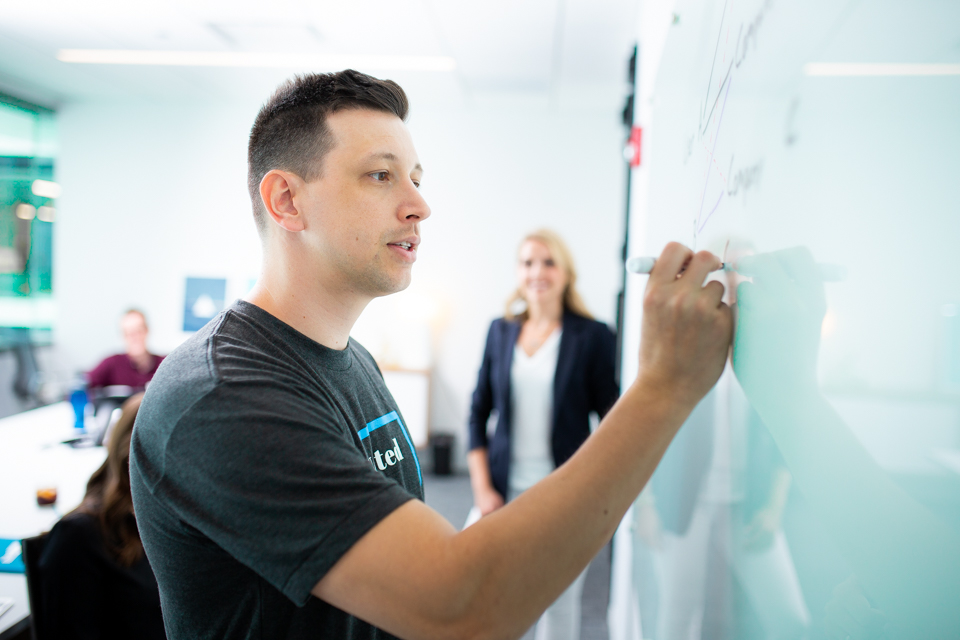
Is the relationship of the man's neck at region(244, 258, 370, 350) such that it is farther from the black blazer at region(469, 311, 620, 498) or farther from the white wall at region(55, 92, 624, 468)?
the white wall at region(55, 92, 624, 468)

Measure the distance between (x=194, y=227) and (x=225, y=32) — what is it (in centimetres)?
202

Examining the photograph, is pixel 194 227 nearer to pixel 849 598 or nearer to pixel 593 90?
pixel 593 90

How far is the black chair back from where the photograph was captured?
1291 millimetres

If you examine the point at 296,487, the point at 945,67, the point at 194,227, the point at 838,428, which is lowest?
the point at 296,487

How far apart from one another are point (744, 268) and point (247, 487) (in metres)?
0.52

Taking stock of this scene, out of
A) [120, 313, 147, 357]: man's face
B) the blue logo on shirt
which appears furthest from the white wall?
the blue logo on shirt

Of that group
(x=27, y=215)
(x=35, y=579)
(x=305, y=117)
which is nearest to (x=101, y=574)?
(x=35, y=579)

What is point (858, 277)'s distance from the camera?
1.05 ft

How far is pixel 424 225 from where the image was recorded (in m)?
4.34

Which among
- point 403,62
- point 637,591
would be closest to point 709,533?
point 637,591

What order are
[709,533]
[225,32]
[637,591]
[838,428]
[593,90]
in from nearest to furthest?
[838,428] < [709,533] < [637,591] < [225,32] < [593,90]

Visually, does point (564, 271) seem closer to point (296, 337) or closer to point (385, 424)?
point (385, 424)

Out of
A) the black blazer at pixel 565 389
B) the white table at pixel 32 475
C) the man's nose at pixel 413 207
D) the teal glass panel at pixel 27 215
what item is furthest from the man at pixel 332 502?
the teal glass panel at pixel 27 215

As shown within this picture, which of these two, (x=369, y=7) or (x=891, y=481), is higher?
(x=369, y=7)
